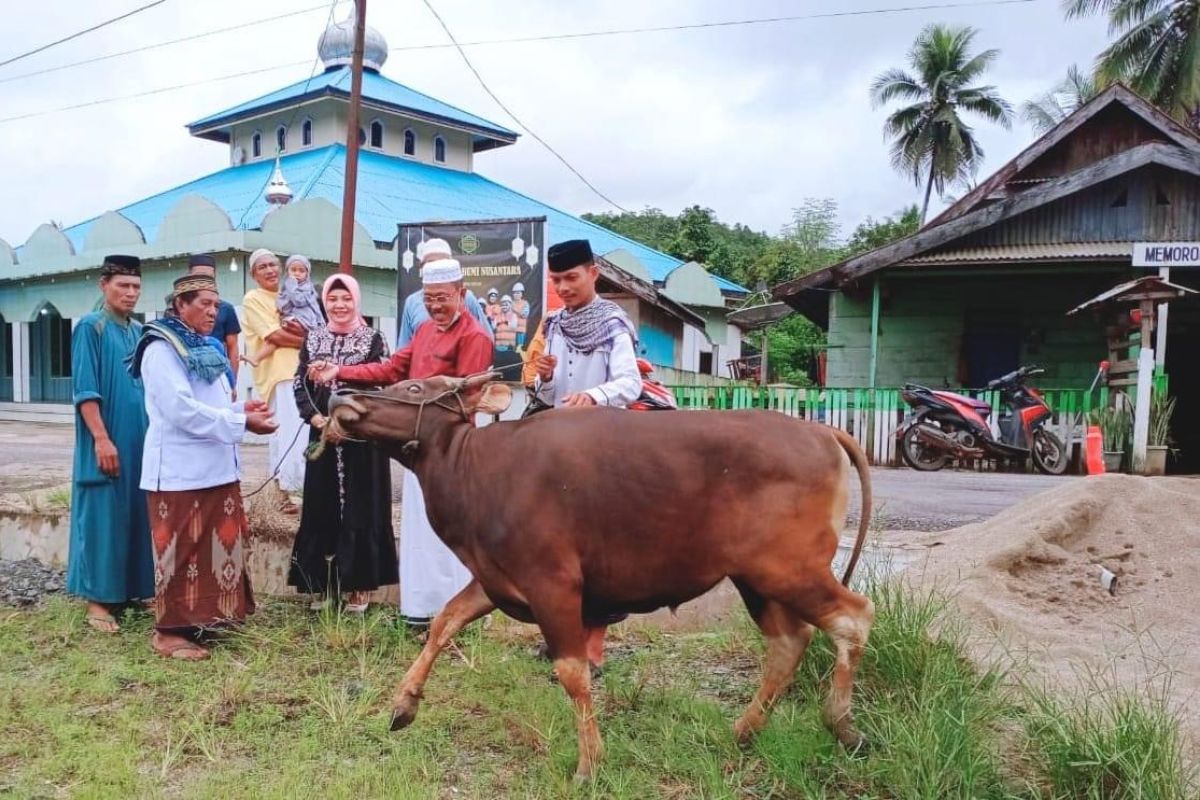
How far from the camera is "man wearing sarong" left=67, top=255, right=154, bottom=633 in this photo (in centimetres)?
482

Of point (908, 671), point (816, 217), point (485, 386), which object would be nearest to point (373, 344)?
point (485, 386)

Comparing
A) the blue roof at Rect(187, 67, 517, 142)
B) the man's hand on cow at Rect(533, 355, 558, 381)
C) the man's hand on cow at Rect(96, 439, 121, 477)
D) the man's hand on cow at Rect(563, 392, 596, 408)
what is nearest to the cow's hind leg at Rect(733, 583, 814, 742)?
the man's hand on cow at Rect(563, 392, 596, 408)

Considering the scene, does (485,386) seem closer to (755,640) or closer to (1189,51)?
(755,640)

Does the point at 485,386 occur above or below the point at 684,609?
above

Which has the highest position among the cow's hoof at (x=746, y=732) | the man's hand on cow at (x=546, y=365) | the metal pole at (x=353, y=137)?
the metal pole at (x=353, y=137)

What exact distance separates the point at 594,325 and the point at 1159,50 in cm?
2829

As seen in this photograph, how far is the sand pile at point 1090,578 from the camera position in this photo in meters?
4.16

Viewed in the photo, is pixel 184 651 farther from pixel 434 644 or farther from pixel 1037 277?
pixel 1037 277

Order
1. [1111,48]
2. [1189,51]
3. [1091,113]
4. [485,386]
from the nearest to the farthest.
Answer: [485,386] < [1091,113] < [1189,51] < [1111,48]

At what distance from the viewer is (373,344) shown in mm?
5023

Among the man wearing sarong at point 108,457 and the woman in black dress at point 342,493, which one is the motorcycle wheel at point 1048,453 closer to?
the woman in black dress at point 342,493

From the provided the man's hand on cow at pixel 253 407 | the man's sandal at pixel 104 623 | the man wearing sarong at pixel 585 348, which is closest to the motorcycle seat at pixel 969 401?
the man wearing sarong at pixel 585 348

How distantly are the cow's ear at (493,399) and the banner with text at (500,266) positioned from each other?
6544mm

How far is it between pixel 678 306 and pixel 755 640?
1663 centimetres
